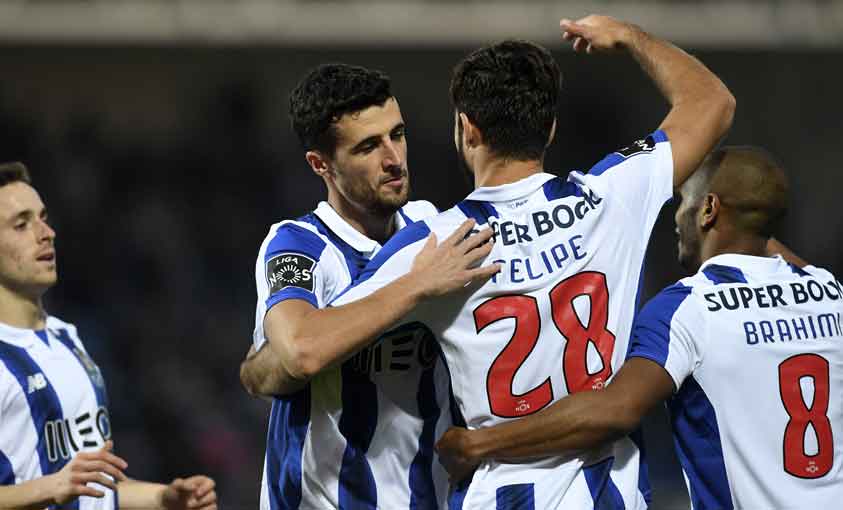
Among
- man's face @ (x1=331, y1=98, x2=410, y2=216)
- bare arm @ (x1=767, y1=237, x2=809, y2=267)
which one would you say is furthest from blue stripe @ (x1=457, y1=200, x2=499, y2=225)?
bare arm @ (x1=767, y1=237, x2=809, y2=267)

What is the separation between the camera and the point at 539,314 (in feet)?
11.0

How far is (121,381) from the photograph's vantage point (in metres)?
11.7

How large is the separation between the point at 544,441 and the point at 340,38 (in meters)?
11.3

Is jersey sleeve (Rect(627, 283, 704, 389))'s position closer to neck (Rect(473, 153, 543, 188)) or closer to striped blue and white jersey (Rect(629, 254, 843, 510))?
striped blue and white jersey (Rect(629, 254, 843, 510))

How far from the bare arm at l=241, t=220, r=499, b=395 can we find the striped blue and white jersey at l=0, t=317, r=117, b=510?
1754mm

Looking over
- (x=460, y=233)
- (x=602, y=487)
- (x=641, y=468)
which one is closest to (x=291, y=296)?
(x=460, y=233)

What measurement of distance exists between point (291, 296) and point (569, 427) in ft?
2.99

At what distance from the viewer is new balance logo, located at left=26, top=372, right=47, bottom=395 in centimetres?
472

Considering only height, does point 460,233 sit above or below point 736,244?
above

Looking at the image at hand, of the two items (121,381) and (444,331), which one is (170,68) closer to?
(121,381)

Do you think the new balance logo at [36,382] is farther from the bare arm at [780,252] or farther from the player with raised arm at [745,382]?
the bare arm at [780,252]

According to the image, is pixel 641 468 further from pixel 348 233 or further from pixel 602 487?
pixel 348 233

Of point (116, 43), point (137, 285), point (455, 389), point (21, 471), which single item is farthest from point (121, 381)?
point (455, 389)

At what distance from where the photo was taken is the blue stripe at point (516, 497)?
11.0ft
